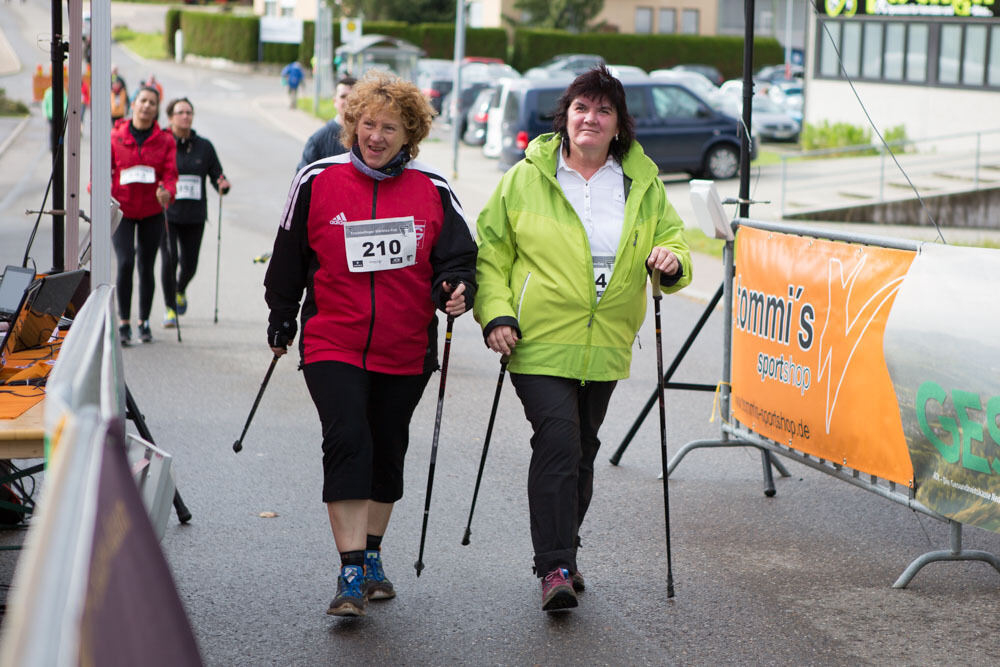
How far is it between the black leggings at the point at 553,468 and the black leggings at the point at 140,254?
5905 millimetres

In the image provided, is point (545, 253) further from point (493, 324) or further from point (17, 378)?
point (17, 378)

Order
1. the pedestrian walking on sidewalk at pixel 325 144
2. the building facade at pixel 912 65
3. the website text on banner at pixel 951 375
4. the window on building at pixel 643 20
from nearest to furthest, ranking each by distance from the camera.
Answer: the website text on banner at pixel 951 375, the pedestrian walking on sidewalk at pixel 325 144, the building facade at pixel 912 65, the window on building at pixel 643 20

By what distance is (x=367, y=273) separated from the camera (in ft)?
15.2

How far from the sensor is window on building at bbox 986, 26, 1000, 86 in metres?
27.0

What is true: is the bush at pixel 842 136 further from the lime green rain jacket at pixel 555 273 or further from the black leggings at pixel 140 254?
the lime green rain jacket at pixel 555 273

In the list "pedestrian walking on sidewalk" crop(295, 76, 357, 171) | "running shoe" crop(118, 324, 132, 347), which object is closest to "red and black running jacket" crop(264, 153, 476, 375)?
"pedestrian walking on sidewalk" crop(295, 76, 357, 171)

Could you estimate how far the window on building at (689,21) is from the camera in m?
79.9

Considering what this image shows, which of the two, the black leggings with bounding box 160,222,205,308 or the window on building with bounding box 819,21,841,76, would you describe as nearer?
the black leggings with bounding box 160,222,205,308

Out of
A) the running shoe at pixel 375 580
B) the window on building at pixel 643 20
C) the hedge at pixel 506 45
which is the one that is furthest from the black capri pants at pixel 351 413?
the window on building at pixel 643 20

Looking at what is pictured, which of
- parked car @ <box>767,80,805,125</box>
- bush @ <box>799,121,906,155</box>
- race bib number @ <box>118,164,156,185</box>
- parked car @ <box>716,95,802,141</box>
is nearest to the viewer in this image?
race bib number @ <box>118,164,156,185</box>

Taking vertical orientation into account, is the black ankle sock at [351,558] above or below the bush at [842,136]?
below

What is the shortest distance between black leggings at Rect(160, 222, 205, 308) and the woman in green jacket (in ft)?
20.8

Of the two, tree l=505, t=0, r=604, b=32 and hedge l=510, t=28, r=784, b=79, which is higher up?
tree l=505, t=0, r=604, b=32

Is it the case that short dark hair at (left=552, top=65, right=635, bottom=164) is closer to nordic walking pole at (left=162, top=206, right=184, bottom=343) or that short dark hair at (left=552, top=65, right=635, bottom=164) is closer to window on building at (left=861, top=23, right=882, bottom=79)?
nordic walking pole at (left=162, top=206, right=184, bottom=343)
